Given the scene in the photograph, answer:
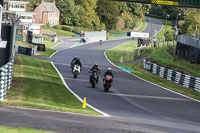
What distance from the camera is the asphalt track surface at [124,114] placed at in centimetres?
1304

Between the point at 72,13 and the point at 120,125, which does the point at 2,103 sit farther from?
the point at 72,13

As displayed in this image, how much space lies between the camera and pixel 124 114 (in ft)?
60.9

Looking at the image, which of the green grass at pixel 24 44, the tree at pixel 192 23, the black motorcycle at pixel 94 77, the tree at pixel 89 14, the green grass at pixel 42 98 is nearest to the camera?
the green grass at pixel 42 98

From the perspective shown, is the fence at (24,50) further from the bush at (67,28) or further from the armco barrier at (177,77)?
the bush at (67,28)

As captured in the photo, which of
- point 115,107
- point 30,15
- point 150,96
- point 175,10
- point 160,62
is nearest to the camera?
point 115,107

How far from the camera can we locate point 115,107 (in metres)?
21.1

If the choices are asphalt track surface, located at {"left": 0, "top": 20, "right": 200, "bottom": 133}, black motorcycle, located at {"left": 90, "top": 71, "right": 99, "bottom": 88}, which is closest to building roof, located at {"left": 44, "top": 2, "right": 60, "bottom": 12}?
asphalt track surface, located at {"left": 0, "top": 20, "right": 200, "bottom": 133}

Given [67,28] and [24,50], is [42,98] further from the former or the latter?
[67,28]

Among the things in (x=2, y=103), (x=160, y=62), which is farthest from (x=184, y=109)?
(x=160, y=62)

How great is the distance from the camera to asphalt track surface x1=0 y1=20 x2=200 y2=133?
42.8ft

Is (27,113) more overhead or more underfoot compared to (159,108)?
more overhead

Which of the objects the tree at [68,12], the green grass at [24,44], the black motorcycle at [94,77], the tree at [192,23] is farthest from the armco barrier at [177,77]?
the tree at [68,12]

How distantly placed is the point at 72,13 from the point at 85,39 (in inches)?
1321

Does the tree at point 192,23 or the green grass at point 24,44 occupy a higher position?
the tree at point 192,23
